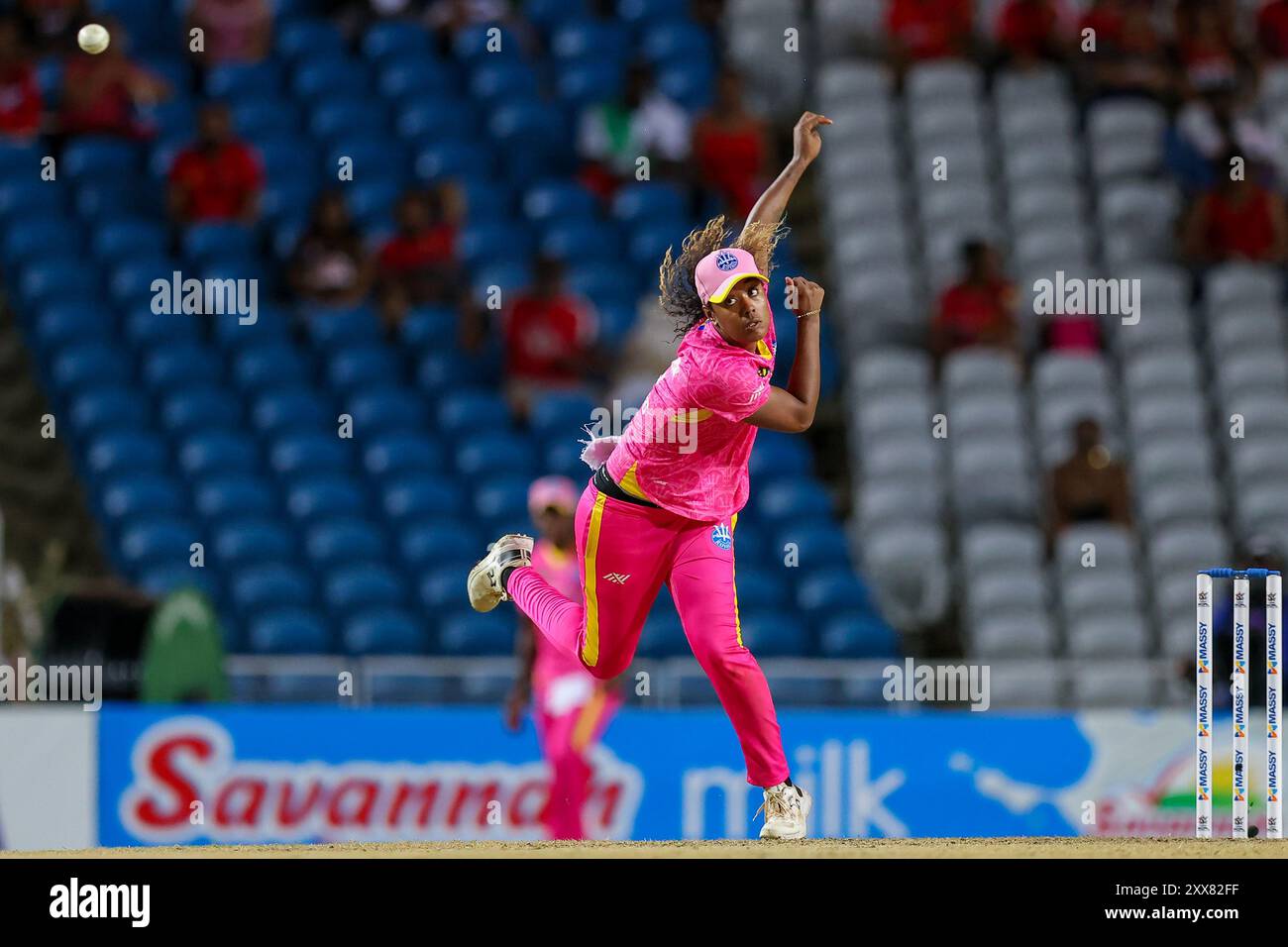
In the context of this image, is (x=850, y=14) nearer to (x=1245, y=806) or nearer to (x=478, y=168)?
(x=478, y=168)

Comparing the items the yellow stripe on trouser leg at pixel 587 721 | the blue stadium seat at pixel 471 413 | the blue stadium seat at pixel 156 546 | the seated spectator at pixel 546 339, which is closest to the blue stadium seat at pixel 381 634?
the blue stadium seat at pixel 156 546

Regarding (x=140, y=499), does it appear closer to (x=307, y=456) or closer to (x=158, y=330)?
(x=307, y=456)

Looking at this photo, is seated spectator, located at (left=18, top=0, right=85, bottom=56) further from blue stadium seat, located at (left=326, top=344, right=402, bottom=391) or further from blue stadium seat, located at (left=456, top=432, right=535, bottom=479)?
blue stadium seat, located at (left=456, top=432, right=535, bottom=479)

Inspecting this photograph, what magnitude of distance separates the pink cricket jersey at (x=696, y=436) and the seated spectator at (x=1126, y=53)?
420 inches

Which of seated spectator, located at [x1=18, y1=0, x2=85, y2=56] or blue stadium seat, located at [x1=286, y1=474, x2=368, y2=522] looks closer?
blue stadium seat, located at [x1=286, y1=474, x2=368, y2=522]

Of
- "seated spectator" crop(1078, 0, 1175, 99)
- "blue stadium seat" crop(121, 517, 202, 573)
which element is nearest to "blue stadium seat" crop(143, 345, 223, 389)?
"blue stadium seat" crop(121, 517, 202, 573)

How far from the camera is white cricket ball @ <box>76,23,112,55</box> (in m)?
17.2

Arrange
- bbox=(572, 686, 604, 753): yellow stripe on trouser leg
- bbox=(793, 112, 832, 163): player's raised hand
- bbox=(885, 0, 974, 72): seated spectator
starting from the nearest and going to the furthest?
bbox=(793, 112, 832, 163): player's raised hand → bbox=(572, 686, 604, 753): yellow stripe on trouser leg → bbox=(885, 0, 974, 72): seated spectator

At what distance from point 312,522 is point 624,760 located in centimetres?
357

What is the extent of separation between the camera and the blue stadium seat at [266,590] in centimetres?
1562

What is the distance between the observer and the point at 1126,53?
739 inches

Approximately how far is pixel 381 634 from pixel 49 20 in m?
6.89

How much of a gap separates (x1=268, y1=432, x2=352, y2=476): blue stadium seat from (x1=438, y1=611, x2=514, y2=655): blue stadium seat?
1797 millimetres
